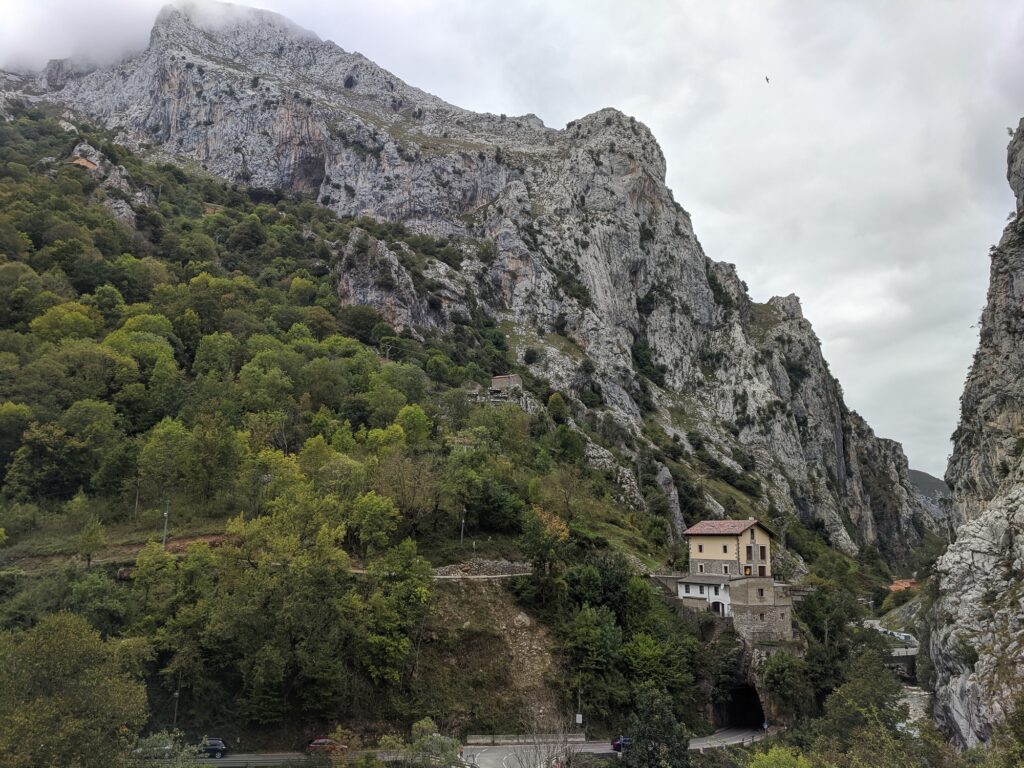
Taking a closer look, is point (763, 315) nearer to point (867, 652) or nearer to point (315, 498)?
point (867, 652)

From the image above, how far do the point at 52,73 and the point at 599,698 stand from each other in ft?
714

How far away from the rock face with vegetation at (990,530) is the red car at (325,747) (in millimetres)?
29779

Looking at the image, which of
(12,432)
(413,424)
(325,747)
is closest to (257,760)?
(325,747)

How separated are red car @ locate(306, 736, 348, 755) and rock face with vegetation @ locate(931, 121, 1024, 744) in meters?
29.8

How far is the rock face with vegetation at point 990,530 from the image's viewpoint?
34.0 metres

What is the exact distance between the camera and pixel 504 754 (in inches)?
1371

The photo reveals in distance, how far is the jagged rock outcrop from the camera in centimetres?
12619

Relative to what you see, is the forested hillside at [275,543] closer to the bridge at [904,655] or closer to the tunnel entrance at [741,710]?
the tunnel entrance at [741,710]

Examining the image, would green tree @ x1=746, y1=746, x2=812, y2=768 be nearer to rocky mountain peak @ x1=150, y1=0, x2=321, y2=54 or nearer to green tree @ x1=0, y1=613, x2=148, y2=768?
green tree @ x1=0, y1=613, x2=148, y2=768

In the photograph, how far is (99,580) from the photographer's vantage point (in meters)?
35.8

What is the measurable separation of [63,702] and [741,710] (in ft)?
146

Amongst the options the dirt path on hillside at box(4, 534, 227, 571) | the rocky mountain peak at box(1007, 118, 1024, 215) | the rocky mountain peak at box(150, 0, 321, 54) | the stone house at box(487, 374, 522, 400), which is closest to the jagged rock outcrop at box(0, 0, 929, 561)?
the rocky mountain peak at box(150, 0, 321, 54)

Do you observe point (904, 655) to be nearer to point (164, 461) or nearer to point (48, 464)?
point (164, 461)

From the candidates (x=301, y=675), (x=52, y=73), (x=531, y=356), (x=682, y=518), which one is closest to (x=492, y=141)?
(x=531, y=356)
